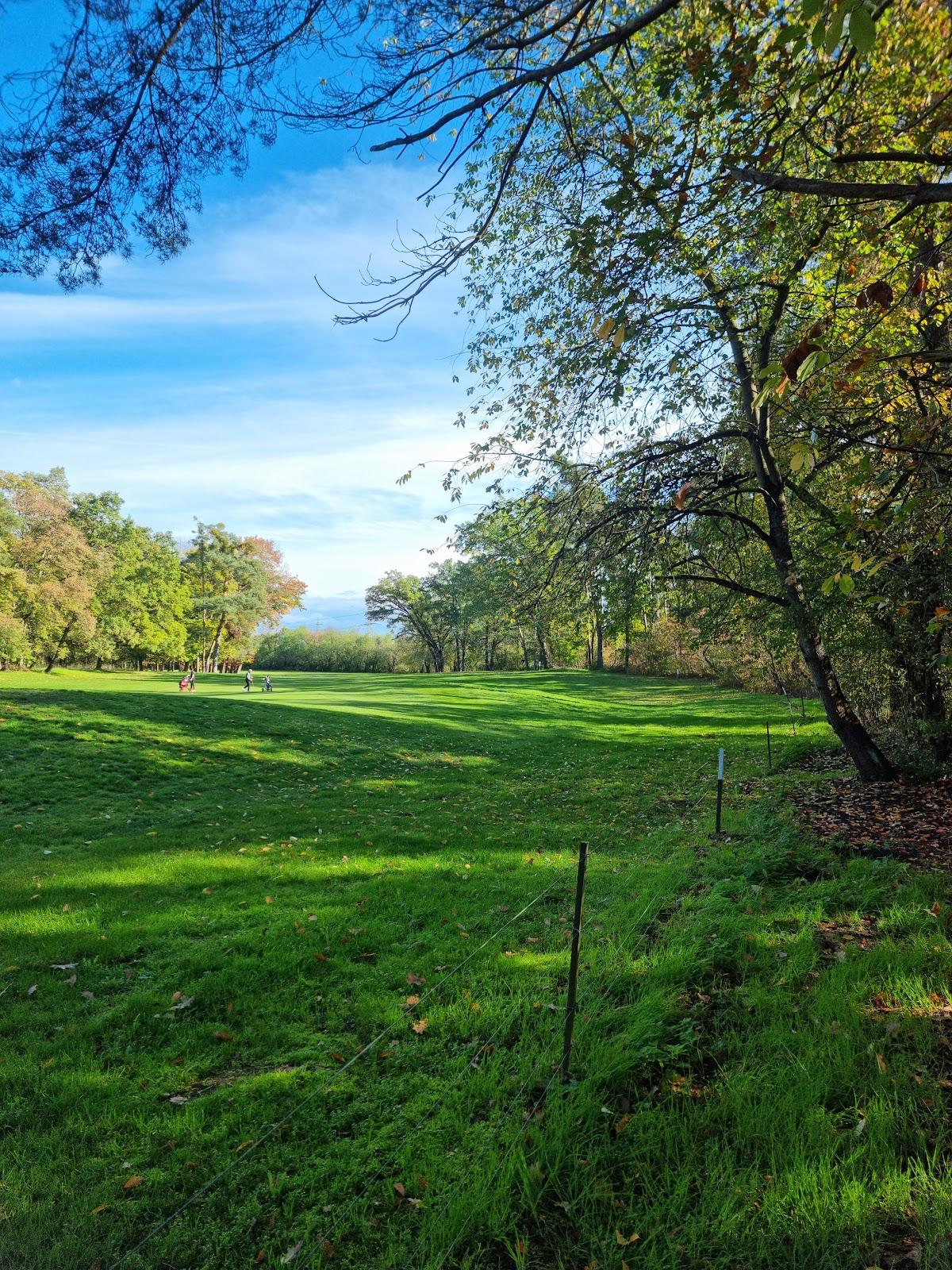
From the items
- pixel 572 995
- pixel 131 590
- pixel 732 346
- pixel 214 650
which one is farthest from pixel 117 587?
pixel 572 995

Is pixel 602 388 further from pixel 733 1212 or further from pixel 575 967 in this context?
pixel 733 1212

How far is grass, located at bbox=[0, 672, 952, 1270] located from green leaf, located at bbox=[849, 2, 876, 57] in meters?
3.85

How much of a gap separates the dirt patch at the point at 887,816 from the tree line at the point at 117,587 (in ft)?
129

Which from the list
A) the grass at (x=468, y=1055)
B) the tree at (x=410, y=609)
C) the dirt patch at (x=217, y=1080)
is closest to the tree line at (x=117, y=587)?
the tree at (x=410, y=609)

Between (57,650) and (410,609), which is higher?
(410,609)

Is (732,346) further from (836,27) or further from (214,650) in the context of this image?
(214,650)

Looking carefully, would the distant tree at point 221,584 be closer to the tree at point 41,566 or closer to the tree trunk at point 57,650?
the tree trunk at point 57,650

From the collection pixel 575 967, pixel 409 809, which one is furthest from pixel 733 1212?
pixel 409 809

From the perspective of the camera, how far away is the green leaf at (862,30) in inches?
65.7

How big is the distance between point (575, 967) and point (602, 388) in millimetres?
5270

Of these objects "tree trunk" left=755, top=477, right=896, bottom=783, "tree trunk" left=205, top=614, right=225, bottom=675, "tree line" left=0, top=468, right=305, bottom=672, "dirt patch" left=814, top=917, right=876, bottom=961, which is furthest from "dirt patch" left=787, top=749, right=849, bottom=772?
"tree trunk" left=205, top=614, right=225, bottom=675

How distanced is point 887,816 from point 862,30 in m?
8.58

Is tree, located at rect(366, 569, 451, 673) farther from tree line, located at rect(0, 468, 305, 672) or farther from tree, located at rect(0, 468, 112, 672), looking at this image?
tree, located at rect(0, 468, 112, 672)

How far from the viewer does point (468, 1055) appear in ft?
11.9
